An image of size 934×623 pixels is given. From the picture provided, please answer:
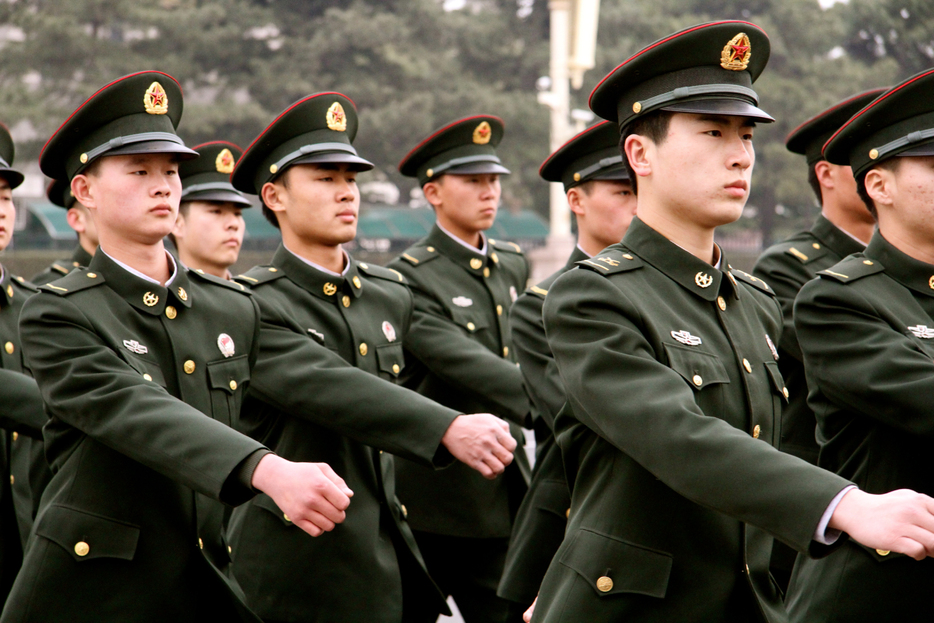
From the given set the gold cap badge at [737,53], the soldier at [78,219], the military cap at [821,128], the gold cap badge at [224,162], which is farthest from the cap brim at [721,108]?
the soldier at [78,219]

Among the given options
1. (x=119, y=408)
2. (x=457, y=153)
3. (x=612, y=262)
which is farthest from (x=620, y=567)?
(x=457, y=153)

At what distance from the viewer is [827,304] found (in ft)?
10.4

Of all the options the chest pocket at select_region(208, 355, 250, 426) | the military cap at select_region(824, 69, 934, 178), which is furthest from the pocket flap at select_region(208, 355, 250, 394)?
the military cap at select_region(824, 69, 934, 178)

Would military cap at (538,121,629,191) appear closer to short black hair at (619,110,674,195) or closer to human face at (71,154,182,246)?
human face at (71,154,182,246)

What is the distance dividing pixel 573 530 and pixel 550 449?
6.52 feet

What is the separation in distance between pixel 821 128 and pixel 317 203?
2.29 m

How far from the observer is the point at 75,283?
3.44 m

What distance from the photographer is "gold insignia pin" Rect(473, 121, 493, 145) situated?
6328 millimetres

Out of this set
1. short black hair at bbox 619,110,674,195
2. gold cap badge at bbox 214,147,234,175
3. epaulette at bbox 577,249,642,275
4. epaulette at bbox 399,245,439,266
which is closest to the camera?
epaulette at bbox 577,249,642,275

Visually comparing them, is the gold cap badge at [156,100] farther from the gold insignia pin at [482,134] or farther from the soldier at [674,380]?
the gold insignia pin at [482,134]

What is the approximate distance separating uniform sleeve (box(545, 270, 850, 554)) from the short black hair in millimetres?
389

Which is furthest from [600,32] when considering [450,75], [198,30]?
[198,30]

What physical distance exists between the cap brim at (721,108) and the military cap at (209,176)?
407 centimetres

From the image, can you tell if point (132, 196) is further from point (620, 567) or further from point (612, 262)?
point (620, 567)
